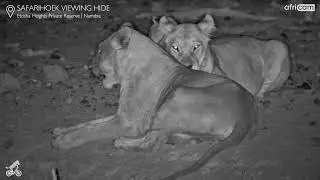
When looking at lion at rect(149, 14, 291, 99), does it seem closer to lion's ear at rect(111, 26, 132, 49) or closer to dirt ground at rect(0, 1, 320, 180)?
dirt ground at rect(0, 1, 320, 180)

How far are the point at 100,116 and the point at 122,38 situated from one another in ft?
3.23

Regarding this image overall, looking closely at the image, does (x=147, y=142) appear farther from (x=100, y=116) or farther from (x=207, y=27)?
(x=207, y=27)

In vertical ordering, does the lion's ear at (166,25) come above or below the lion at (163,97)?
above

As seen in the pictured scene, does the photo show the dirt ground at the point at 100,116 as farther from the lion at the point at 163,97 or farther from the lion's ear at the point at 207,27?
the lion's ear at the point at 207,27

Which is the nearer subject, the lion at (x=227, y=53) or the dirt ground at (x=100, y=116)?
the dirt ground at (x=100, y=116)

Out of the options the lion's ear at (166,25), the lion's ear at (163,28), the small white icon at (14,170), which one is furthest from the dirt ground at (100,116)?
the lion's ear at (166,25)

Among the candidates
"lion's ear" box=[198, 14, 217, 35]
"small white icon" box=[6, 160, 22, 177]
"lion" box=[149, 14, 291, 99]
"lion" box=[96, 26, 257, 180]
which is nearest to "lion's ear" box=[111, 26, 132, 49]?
"lion" box=[96, 26, 257, 180]

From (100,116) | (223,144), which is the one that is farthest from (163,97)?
(100,116)

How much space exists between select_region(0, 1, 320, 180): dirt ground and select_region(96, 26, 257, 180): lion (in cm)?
23

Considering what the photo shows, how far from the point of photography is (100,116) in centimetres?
520

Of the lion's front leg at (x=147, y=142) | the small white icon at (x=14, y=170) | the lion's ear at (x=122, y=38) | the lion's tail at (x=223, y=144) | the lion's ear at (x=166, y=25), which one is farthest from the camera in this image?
the lion's ear at (x=166, y=25)

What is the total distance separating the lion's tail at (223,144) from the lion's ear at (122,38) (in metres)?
1.31

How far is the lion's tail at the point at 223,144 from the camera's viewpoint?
3.67m

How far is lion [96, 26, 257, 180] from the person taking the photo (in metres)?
4.25
